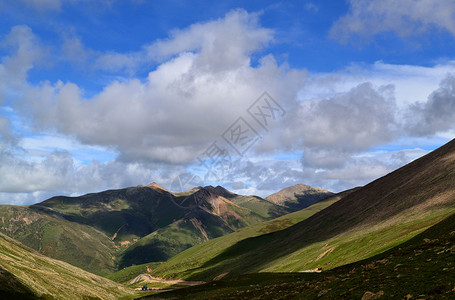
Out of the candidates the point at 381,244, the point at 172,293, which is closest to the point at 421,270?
the point at 381,244

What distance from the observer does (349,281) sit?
127 ft

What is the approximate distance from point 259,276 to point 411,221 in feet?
169

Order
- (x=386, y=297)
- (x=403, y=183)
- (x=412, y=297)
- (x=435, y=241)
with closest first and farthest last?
(x=412, y=297), (x=386, y=297), (x=435, y=241), (x=403, y=183)

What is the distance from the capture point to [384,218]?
428ft

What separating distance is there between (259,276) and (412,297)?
75.5 metres

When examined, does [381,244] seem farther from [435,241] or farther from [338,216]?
[338,216]

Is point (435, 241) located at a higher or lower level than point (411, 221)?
higher

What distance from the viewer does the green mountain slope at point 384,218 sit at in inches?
3713

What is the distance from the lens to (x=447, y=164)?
147 m

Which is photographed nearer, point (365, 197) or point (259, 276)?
point (259, 276)

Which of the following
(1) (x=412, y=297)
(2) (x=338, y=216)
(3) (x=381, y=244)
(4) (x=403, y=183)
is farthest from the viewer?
(2) (x=338, y=216)

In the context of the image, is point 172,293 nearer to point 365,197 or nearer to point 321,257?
point 321,257

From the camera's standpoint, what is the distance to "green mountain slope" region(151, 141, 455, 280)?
94312 millimetres

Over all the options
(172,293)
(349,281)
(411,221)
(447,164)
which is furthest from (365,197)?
(349,281)
